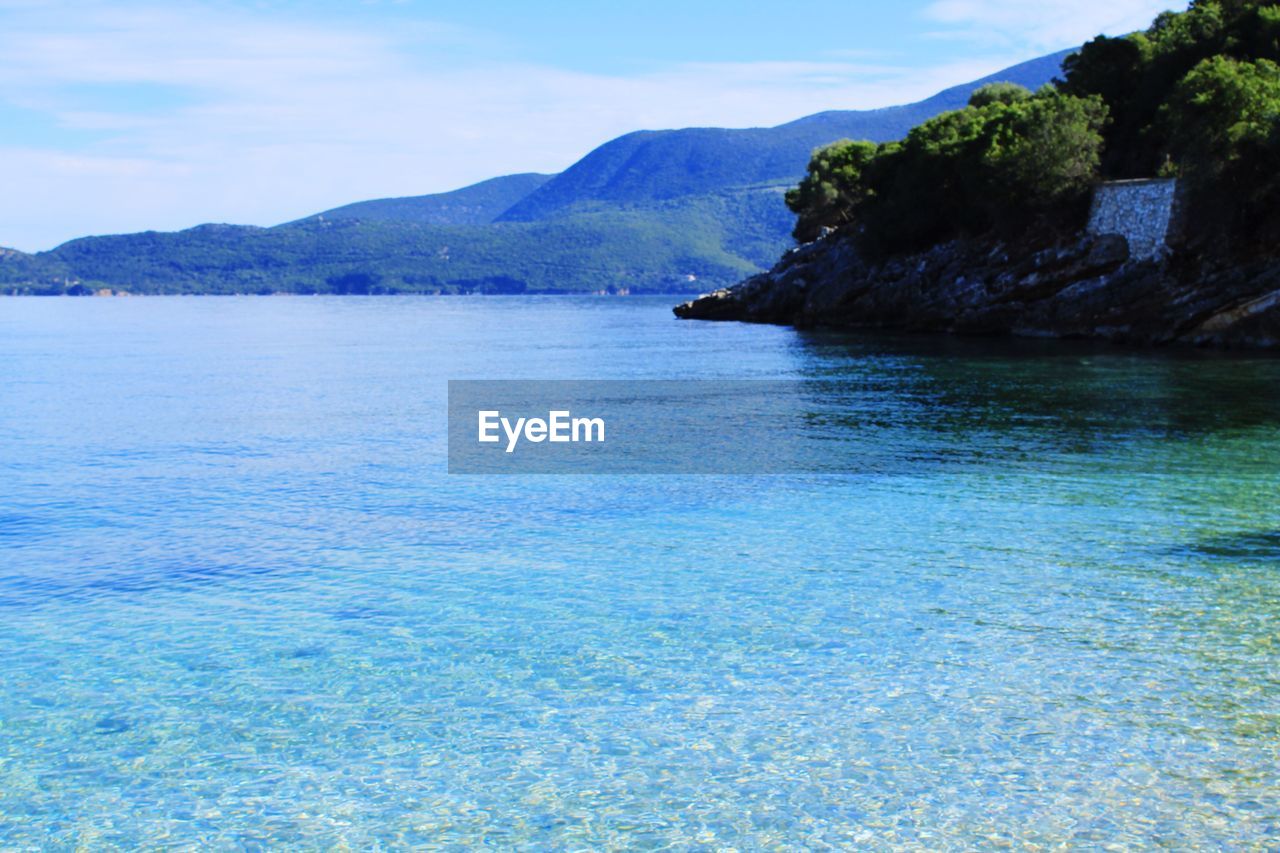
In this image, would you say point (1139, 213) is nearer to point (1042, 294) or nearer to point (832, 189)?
point (1042, 294)

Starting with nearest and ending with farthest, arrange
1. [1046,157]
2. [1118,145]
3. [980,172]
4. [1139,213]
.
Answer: [1139,213], [1046,157], [1118,145], [980,172]

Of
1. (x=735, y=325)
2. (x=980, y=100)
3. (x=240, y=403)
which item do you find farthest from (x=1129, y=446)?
(x=980, y=100)

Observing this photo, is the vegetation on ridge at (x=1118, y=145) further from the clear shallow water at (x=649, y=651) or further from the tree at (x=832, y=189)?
the clear shallow water at (x=649, y=651)

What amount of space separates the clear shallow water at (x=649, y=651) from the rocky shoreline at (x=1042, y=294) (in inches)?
1047

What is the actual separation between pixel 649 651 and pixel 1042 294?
5430cm

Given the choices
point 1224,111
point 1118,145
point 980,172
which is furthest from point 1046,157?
point 1224,111

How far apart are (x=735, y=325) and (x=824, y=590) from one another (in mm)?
72809

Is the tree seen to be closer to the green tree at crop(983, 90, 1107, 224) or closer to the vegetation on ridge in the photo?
the vegetation on ridge

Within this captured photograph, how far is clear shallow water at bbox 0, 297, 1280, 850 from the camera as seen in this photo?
8289 millimetres

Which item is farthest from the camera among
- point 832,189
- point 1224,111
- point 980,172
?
point 832,189

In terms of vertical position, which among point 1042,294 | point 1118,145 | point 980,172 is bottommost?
point 1042,294

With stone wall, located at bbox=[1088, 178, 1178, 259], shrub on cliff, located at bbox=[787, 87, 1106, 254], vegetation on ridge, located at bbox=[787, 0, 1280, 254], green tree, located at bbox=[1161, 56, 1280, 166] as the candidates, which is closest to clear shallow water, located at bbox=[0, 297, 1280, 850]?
green tree, located at bbox=[1161, 56, 1280, 166]

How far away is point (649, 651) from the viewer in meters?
11.8

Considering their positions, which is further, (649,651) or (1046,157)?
(1046,157)
